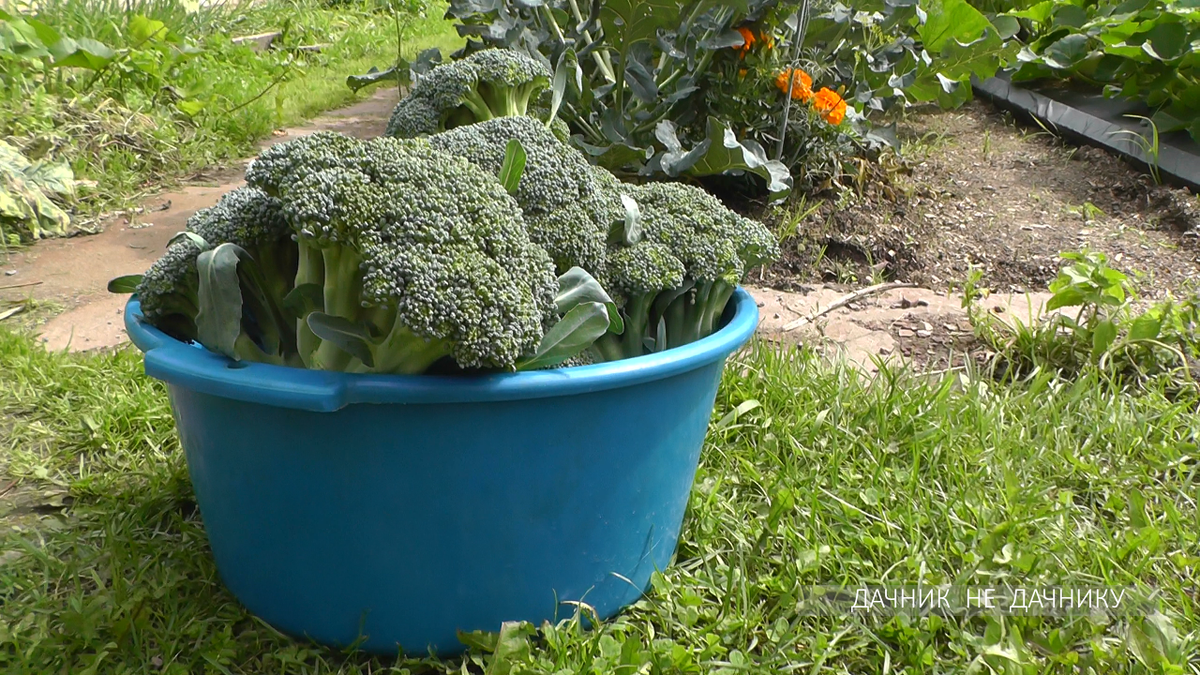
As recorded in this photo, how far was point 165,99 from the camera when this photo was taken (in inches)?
189

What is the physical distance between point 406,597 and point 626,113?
2.22m

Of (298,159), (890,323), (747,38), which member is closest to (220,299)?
(298,159)

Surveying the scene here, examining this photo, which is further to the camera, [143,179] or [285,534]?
[143,179]

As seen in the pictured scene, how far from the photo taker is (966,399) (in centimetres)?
215

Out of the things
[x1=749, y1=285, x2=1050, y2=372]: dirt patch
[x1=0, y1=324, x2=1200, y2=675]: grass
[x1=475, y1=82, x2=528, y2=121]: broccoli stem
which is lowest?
[x1=749, y1=285, x2=1050, y2=372]: dirt patch

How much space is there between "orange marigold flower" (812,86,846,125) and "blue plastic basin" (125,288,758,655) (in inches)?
76.7

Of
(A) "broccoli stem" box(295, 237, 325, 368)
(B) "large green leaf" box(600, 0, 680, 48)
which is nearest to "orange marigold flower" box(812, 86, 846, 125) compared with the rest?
(B) "large green leaf" box(600, 0, 680, 48)

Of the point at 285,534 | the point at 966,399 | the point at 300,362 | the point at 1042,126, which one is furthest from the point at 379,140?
the point at 1042,126

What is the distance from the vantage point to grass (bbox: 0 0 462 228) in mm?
4012

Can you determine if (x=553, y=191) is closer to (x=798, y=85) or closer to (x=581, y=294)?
(x=581, y=294)

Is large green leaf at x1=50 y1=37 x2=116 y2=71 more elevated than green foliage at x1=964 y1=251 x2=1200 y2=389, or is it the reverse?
large green leaf at x1=50 y1=37 x2=116 y2=71

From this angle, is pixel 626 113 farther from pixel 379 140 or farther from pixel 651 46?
pixel 379 140

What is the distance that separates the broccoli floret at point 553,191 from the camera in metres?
1.49

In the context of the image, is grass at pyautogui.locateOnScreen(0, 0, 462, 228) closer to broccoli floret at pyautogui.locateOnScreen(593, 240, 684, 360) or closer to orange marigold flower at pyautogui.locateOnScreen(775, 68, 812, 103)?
orange marigold flower at pyautogui.locateOnScreen(775, 68, 812, 103)
